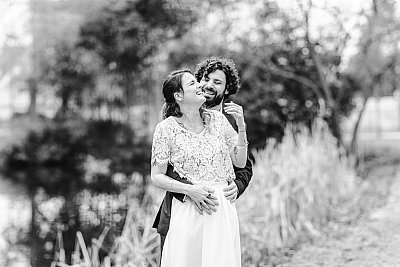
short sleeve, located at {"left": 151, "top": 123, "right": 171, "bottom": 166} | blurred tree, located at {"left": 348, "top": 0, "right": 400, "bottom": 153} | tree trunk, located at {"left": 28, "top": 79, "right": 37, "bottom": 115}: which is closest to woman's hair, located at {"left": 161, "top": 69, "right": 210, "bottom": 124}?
short sleeve, located at {"left": 151, "top": 123, "right": 171, "bottom": 166}

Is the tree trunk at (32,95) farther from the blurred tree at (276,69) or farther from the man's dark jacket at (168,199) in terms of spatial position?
the man's dark jacket at (168,199)

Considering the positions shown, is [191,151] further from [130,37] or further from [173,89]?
[130,37]

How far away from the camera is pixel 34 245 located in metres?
5.34

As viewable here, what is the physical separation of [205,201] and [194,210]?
3.0 inches

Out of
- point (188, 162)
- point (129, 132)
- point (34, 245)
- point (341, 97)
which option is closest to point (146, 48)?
point (129, 132)

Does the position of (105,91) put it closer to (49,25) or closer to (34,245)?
(49,25)

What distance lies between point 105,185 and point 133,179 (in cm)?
46

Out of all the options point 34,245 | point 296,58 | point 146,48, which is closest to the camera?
point 34,245

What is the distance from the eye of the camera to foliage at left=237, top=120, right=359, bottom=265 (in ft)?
12.8

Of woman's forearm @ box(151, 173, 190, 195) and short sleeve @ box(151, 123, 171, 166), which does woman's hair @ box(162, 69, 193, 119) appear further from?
woman's forearm @ box(151, 173, 190, 195)

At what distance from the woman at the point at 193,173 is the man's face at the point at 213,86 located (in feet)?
0.64

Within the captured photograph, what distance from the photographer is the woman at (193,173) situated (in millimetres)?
2045

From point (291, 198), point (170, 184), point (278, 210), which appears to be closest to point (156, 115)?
point (291, 198)

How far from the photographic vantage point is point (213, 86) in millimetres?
2303
